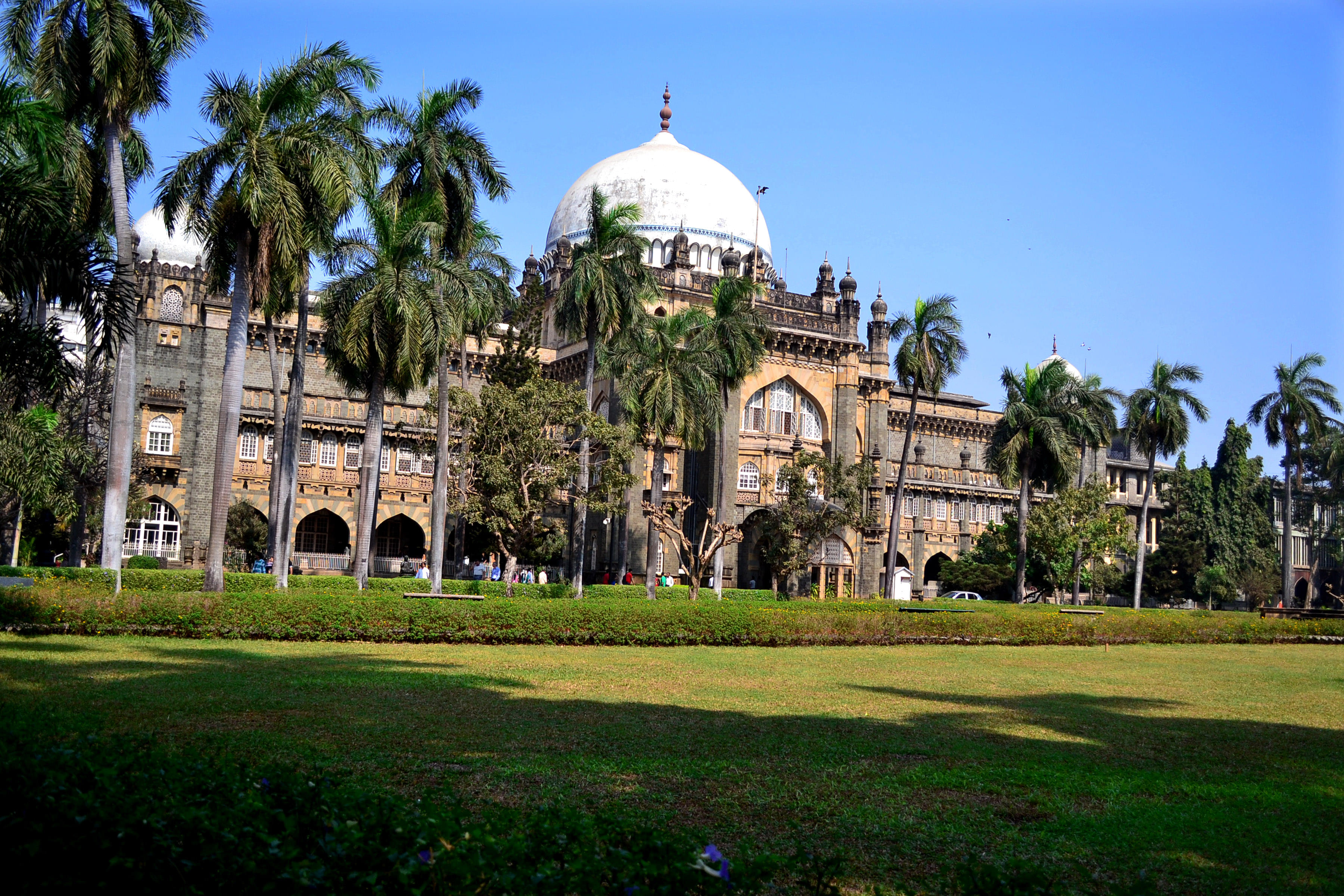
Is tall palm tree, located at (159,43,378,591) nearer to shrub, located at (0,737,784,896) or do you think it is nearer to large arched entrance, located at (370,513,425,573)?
shrub, located at (0,737,784,896)

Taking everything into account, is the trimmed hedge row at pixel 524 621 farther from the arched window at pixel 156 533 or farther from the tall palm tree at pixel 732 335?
the arched window at pixel 156 533

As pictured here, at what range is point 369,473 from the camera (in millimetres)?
28266

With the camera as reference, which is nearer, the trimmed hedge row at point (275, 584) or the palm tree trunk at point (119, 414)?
the palm tree trunk at point (119, 414)

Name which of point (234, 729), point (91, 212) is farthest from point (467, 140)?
point (234, 729)

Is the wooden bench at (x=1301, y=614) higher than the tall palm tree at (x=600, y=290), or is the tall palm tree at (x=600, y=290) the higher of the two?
the tall palm tree at (x=600, y=290)

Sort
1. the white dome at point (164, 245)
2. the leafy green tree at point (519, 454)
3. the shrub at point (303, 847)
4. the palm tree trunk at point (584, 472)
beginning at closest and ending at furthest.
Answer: the shrub at point (303, 847)
the leafy green tree at point (519, 454)
the palm tree trunk at point (584, 472)
the white dome at point (164, 245)

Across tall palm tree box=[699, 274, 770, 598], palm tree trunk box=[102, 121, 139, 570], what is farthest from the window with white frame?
palm tree trunk box=[102, 121, 139, 570]

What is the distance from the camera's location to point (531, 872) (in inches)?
165

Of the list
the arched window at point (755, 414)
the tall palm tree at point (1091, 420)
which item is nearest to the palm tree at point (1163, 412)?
the tall palm tree at point (1091, 420)

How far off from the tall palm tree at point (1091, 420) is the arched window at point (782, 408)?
1184 cm

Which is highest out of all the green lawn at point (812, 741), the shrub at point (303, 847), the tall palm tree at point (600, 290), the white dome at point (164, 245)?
the white dome at point (164, 245)

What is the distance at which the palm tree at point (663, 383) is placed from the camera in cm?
3312

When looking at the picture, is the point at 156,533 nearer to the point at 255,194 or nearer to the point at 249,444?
the point at 249,444

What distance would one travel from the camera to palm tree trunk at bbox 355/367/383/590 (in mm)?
27609
